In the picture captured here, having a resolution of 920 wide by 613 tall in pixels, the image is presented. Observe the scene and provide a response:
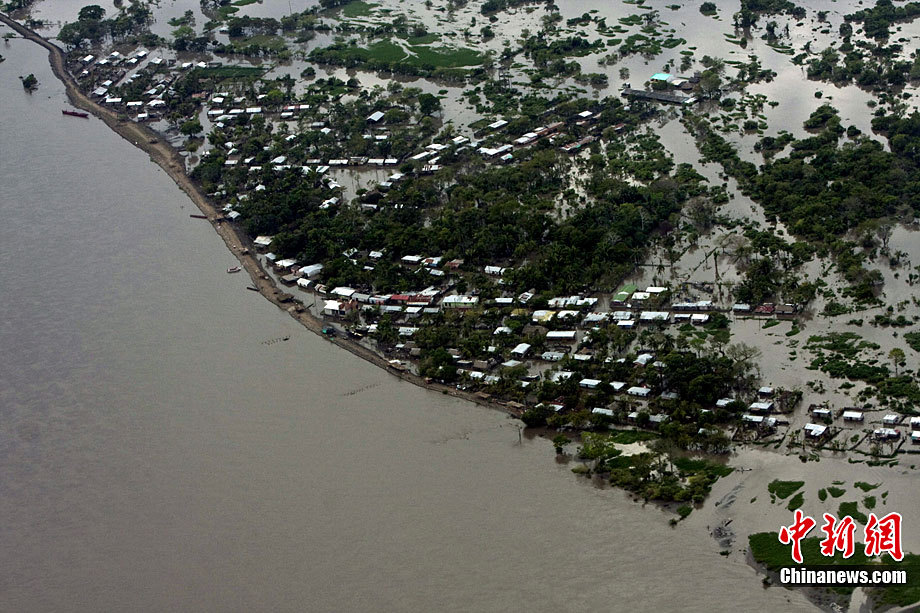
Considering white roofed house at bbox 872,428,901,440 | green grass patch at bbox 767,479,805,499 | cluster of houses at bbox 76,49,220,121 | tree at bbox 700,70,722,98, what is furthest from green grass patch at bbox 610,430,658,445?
cluster of houses at bbox 76,49,220,121

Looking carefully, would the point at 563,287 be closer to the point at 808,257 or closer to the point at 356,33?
the point at 808,257

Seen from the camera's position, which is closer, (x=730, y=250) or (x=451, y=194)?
(x=730, y=250)

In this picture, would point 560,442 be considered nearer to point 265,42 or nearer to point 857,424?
point 857,424

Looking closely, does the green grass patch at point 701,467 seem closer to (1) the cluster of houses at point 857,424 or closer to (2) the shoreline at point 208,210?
(1) the cluster of houses at point 857,424

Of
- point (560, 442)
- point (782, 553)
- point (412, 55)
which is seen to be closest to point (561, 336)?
point (560, 442)

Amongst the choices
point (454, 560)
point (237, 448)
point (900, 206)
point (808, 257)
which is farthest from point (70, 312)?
point (900, 206)
